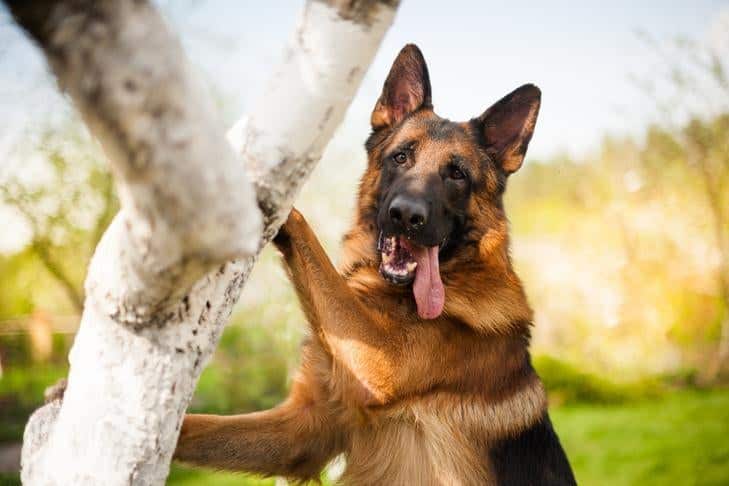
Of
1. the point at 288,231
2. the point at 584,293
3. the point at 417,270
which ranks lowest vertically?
the point at 584,293

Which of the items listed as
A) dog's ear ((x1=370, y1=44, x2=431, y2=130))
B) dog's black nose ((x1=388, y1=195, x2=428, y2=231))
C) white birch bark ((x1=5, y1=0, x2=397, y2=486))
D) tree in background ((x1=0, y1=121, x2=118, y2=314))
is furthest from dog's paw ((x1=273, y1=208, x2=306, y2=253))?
tree in background ((x1=0, y1=121, x2=118, y2=314))

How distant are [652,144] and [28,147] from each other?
14352 mm

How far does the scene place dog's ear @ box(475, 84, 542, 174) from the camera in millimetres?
3533

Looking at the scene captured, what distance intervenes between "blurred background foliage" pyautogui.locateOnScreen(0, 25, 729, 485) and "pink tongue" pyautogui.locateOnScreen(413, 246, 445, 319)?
1172 mm

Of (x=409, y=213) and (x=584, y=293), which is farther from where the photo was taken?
(x=584, y=293)

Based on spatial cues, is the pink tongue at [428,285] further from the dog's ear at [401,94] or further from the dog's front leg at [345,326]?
the dog's ear at [401,94]

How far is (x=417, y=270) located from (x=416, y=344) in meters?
0.43

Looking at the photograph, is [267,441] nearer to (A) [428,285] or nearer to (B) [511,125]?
(A) [428,285]

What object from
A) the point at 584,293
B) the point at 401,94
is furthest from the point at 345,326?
the point at 584,293

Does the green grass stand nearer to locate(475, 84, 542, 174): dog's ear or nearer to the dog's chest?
the dog's chest

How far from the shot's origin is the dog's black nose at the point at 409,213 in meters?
3.03

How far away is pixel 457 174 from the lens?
3.50 m

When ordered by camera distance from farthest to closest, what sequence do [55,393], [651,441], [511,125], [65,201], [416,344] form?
[651,441] < [65,201] < [511,125] < [416,344] < [55,393]

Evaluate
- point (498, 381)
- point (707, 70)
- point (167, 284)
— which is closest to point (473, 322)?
point (498, 381)
